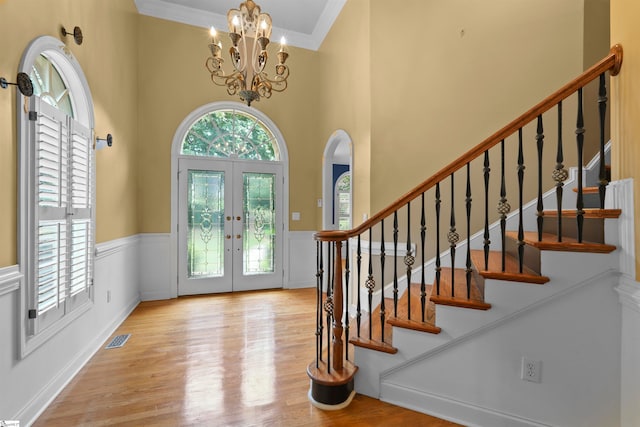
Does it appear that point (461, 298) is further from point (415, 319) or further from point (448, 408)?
point (448, 408)

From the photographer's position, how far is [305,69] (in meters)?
4.87

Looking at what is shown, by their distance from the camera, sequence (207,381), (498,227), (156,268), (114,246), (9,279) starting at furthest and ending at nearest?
(156,268), (114,246), (498,227), (207,381), (9,279)

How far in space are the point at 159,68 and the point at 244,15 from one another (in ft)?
7.88

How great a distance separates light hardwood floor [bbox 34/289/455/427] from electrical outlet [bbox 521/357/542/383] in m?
0.58

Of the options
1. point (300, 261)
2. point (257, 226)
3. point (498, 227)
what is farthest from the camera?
point (300, 261)

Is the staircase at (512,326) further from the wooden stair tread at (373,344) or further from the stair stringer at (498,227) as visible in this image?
the stair stringer at (498,227)

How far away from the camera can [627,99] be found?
4.84 feet

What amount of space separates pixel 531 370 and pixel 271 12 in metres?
5.03

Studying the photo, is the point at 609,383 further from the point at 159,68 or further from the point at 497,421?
the point at 159,68

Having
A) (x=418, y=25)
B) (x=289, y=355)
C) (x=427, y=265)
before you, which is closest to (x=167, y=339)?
(x=289, y=355)

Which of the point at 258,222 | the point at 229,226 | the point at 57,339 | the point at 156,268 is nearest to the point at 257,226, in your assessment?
the point at 258,222

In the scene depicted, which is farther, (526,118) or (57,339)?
(57,339)

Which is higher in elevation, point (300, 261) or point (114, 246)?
point (114, 246)

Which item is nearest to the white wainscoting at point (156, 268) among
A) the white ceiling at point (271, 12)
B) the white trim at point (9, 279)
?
the white trim at point (9, 279)
